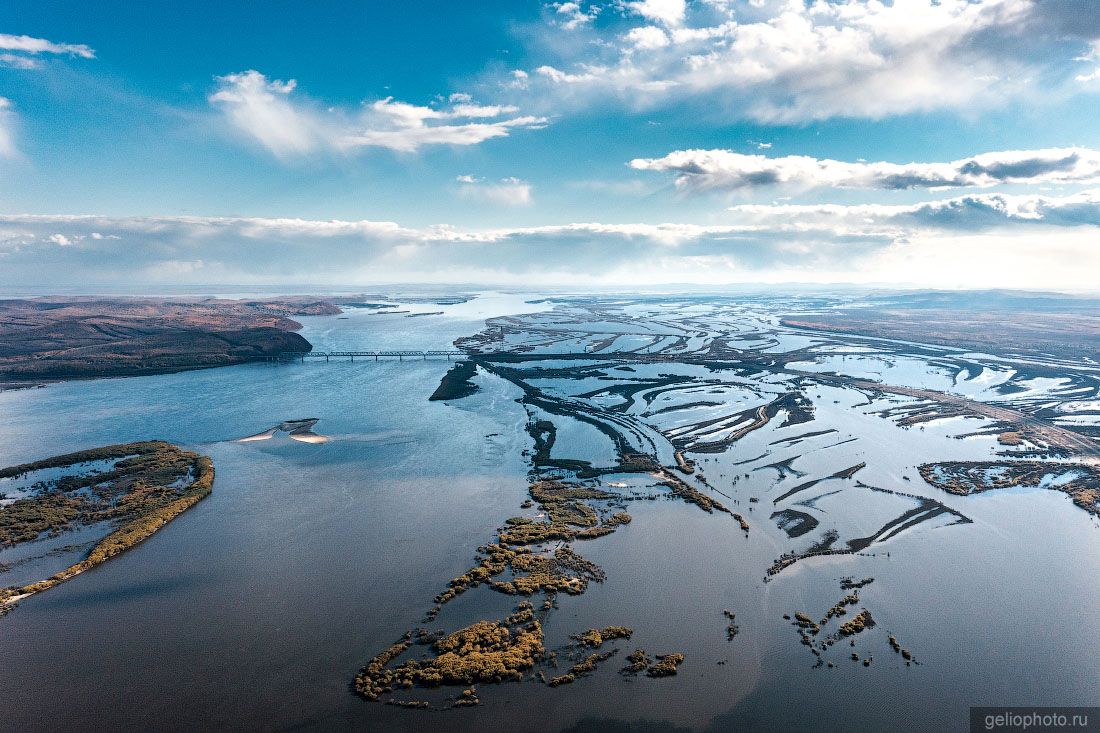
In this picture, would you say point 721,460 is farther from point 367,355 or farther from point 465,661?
point 367,355

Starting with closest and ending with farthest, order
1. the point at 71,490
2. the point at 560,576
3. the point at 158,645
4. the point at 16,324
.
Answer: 1. the point at 158,645
2. the point at 560,576
3. the point at 71,490
4. the point at 16,324

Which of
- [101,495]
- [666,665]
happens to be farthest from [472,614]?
[101,495]

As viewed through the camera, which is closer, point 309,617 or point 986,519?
point 309,617

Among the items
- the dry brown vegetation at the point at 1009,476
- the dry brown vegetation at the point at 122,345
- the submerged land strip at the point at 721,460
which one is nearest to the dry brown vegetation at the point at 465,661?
the submerged land strip at the point at 721,460

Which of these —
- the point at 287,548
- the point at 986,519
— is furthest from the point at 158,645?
the point at 986,519

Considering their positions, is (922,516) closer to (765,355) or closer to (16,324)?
(765,355)
